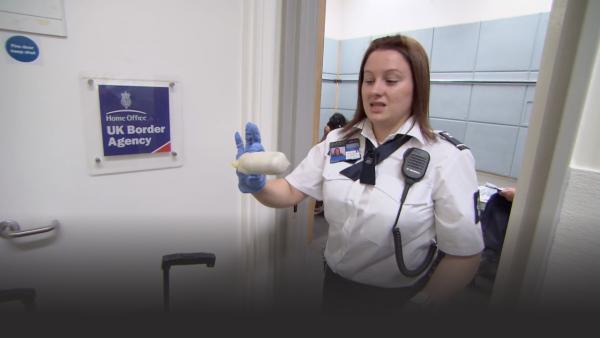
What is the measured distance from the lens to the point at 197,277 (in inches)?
46.6

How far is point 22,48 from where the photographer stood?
2.56 ft

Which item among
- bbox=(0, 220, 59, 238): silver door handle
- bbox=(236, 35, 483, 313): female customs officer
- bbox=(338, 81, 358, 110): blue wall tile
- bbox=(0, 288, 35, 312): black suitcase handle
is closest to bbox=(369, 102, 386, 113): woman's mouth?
bbox=(236, 35, 483, 313): female customs officer

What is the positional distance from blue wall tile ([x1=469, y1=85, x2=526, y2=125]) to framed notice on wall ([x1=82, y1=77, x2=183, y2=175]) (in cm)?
261

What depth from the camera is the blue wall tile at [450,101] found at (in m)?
2.75

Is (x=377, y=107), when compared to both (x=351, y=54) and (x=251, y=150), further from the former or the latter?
(x=351, y=54)

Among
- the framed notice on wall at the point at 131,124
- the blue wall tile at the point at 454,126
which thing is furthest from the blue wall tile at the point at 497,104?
the framed notice on wall at the point at 131,124

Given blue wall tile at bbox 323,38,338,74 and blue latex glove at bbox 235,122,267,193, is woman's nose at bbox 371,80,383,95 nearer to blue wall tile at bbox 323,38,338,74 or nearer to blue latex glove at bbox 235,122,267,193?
blue latex glove at bbox 235,122,267,193

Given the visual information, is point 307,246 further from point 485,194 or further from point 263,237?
point 485,194

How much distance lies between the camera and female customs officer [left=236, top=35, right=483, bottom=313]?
812 millimetres

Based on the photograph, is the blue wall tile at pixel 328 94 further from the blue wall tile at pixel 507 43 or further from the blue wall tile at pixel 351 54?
the blue wall tile at pixel 507 43

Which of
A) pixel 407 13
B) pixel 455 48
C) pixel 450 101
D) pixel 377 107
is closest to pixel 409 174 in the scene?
pixel 377 107

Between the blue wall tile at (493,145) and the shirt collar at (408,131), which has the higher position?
the shirt collar at (408,131)

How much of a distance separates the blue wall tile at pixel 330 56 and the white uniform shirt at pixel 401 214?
10.3 ft

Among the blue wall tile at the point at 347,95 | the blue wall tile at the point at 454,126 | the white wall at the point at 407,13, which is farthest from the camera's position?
the blue wall tile at the point at 347,95
